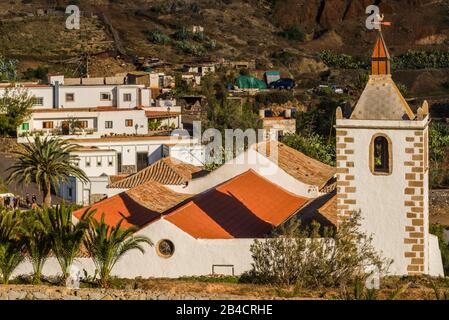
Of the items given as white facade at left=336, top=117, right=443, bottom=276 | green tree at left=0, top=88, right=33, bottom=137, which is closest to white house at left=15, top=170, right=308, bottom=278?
white facade at left=336, top=117, right=443, bottom=276

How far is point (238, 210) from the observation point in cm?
3688

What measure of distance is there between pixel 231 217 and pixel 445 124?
49.8 m

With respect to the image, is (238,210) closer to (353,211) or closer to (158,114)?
(353,211)

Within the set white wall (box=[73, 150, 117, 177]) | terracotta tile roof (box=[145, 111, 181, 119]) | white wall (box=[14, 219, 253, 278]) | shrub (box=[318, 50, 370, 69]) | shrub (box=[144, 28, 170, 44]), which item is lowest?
white wall (box=[14, 219, 253, 278])

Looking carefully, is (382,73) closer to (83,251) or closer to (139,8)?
(83,251)

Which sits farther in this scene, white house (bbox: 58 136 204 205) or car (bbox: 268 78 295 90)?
car (bbox: 268 78 295 90)

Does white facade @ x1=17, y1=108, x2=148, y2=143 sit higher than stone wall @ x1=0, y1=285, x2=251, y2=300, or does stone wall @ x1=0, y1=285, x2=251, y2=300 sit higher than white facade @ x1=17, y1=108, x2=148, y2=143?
white facade @ x1=17, y1=108, x2=148, y2=143

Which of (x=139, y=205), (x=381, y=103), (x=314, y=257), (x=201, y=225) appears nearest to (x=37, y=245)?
(x=201, y=225)

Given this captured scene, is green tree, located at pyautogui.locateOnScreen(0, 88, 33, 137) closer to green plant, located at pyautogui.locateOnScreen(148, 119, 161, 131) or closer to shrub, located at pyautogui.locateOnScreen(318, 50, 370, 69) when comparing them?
green plant, located at pyautogui.locateOnScreen(148, 119, 161, 131)

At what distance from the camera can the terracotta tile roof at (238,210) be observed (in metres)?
34.5

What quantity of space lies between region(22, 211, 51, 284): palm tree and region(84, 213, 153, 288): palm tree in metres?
0.97

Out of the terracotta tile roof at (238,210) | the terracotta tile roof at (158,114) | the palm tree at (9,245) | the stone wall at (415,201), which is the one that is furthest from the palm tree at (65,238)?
the terracotta tile roof at (158,114)

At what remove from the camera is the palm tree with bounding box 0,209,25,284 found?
3241 cm

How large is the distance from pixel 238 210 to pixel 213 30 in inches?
3330
